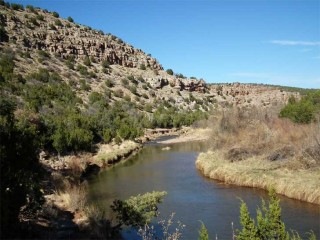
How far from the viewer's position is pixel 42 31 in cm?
9331

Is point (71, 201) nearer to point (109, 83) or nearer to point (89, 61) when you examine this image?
point (109, 83)

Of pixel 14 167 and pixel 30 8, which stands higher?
pixel 30 8

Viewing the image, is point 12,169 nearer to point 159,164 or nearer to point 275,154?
point 275,154

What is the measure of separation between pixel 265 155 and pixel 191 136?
3761 cm

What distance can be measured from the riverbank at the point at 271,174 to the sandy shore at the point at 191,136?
28.3 m

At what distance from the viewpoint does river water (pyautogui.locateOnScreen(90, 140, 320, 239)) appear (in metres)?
20.9

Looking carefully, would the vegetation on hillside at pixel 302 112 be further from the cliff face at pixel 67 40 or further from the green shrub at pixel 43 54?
the cliff face at pixel 67 40

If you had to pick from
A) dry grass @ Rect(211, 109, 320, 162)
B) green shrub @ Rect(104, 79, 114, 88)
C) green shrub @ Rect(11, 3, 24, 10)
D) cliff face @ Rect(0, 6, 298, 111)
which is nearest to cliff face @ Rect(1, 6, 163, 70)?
cliff face @ Rect(0, 6, 298, 111)

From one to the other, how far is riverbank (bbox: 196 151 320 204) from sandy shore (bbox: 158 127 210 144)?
28.3 metres

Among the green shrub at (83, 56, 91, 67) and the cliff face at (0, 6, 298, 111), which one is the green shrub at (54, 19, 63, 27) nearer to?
the cliff face at (0, 6, 298, 111)

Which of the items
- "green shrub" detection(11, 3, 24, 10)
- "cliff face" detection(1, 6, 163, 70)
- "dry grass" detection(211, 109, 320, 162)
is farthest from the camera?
Result: "green shrub" detection(11, 3, 24, 10)

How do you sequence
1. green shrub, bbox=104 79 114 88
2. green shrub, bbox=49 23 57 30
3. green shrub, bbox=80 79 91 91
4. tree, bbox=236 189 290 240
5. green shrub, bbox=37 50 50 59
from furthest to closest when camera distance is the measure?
1. green shrub, bbox=49 23 57 30
2. green shrub, bbox=104 79 114 88
3. green shrub, bbox=37 50 50 59
4. green shrub, bbox=80 79 91 91
5. tree, bbox=236 189 290 240

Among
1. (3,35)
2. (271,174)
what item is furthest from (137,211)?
(3,35)

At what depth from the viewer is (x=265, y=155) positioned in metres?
34.8
